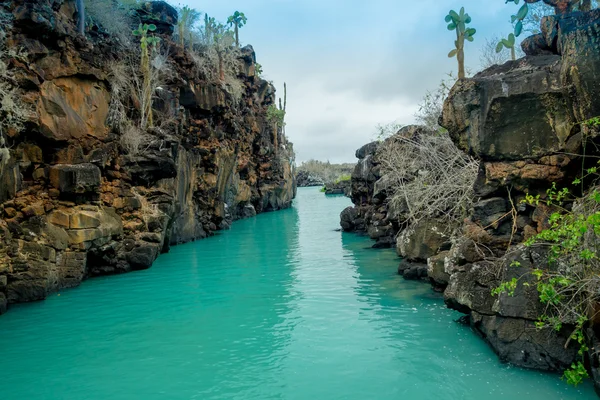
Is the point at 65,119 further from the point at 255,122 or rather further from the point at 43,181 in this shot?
the point at 255,122

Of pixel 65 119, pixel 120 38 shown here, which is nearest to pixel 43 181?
pixel 65 119

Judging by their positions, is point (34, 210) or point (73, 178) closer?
point (34, 210)

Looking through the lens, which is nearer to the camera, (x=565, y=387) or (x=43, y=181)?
(x=565, y=387)

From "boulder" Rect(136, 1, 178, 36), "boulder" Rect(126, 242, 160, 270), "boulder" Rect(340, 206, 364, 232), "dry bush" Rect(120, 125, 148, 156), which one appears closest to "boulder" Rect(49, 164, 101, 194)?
"boulder" Rect(126, 242, 160, 270)

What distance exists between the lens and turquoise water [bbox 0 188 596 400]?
6207mm

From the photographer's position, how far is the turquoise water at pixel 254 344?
20.4 ft

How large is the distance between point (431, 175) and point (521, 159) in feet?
22.1

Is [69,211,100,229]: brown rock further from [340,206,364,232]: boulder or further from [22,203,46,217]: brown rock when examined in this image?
[340,206,364,232]: boulder

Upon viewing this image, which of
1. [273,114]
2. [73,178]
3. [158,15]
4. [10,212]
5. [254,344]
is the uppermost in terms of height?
[158,15]

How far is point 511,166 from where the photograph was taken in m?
7.40

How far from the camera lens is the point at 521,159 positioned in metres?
7.32

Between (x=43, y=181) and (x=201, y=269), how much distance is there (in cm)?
517

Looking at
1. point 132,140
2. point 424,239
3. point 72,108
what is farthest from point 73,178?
point 424,239

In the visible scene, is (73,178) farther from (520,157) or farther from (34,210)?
(520,157)
